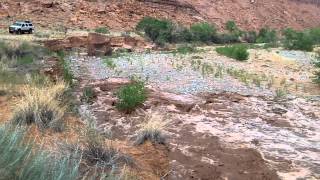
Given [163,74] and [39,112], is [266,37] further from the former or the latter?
[39,112]

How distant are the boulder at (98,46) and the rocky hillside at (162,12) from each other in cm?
1592

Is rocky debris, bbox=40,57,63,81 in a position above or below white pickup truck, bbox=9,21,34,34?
below

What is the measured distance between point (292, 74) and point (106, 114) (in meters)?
11.1

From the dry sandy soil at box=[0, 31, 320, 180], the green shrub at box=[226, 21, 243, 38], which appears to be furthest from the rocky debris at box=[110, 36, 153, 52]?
the green shrub at box=[226, 21, 243, 38]

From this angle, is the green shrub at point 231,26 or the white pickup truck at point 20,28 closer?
the white pickup truck at point 20,28

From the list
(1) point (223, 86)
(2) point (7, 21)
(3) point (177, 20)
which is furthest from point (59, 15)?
(1) point (223, 86)

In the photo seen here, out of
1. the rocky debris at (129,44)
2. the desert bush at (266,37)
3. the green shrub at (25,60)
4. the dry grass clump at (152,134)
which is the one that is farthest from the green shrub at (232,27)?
A: the dry grass clump at (152,134)

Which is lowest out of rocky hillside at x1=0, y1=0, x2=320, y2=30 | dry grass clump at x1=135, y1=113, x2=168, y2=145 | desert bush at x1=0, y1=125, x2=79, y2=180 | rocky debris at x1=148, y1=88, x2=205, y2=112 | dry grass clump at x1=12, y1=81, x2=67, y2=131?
rocky debris at x1=148, y1=88, x2=205, y2=112

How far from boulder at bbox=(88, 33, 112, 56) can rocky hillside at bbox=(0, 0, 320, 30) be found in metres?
15.9

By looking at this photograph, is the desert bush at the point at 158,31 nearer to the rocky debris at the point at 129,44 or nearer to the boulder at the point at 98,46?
the rocky debris at the point at 129,44

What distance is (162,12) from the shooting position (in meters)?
54.8

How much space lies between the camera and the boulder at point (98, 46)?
24.7 meters

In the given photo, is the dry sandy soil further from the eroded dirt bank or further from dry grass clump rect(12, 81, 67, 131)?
dry grass clump rect(12, 81, 67, 131)

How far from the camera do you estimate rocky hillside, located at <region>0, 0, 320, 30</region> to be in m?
47.0
